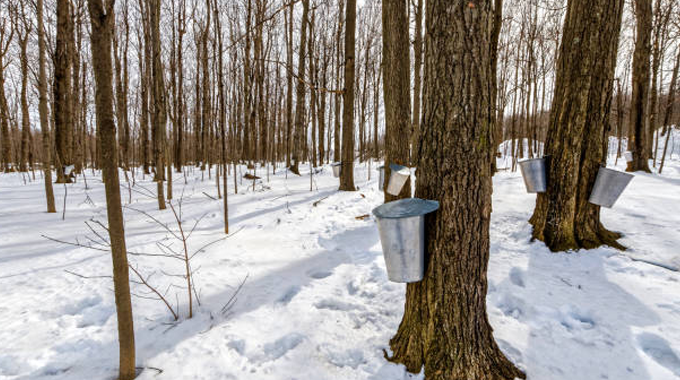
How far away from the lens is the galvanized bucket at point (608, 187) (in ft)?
8.66

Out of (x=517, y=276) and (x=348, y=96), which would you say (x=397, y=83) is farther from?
(x=517, y=276)

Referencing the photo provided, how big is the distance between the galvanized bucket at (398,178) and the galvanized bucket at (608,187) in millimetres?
1805

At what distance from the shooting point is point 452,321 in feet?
4.88

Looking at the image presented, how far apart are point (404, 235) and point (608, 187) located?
2.63 m

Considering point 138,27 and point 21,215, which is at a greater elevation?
point 138,27

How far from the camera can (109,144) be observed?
4.22ft

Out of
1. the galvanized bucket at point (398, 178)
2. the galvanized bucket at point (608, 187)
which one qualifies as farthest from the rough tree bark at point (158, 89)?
the galvanized bucket at point (608, 187)

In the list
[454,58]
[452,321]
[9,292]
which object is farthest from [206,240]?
[454,58]

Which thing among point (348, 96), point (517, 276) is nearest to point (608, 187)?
point (517, 276)

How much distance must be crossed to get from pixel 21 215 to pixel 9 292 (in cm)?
395

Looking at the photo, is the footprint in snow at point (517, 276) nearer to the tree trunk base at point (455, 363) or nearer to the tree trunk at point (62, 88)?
the tree trunk base at point (455, 363)

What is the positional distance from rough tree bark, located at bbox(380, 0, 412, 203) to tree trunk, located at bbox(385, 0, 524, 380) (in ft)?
8.86

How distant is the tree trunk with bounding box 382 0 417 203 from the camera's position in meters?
4.15

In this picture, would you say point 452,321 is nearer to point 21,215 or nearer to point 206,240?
point 206,240
